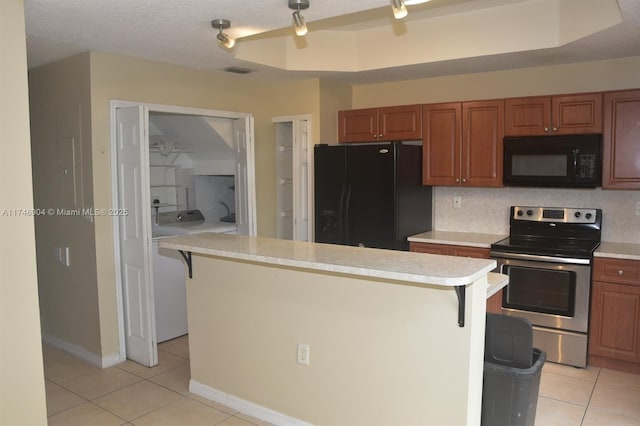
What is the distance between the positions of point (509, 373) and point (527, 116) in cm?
237

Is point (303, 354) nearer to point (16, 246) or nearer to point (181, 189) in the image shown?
point (16, 246)

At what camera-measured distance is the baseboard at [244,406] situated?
2.90 m

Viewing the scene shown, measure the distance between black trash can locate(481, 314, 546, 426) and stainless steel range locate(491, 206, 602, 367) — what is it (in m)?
1.43

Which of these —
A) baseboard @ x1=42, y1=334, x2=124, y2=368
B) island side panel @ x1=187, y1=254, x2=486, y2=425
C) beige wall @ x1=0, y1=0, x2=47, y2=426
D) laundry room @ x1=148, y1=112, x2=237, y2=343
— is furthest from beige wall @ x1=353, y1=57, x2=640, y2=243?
beige wall @ x1=0, y1=0, x2=47, y2=426

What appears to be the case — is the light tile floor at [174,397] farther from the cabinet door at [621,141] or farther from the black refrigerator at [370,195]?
the black refrigerator at [370,195]

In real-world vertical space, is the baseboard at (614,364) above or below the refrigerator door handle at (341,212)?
below

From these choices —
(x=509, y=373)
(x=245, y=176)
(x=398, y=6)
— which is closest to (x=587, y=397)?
(x=509, y=373)

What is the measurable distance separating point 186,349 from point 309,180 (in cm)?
187

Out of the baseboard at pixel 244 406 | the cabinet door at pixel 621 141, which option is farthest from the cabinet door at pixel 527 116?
the baseboard at pixel 244 406

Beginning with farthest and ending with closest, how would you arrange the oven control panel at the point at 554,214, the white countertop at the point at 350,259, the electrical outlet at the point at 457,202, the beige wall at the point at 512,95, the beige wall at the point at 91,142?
the electrical outlet at the point at 457,202 → the oven control panel at the point at 554,214 → the beige wall at the point at 512,95 → the beige wall at the point at 91,142 → the white countertop at the point at 350,259

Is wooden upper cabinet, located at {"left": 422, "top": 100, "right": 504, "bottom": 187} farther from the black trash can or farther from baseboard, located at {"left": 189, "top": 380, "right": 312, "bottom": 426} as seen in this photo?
baseboard, located at {"left": 189, "top": 380, "right": 312, "bottom": 426}

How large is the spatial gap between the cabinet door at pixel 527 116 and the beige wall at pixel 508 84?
1.04 ft

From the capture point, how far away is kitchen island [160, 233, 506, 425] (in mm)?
2299

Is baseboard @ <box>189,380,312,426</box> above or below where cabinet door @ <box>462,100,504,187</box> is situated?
below
